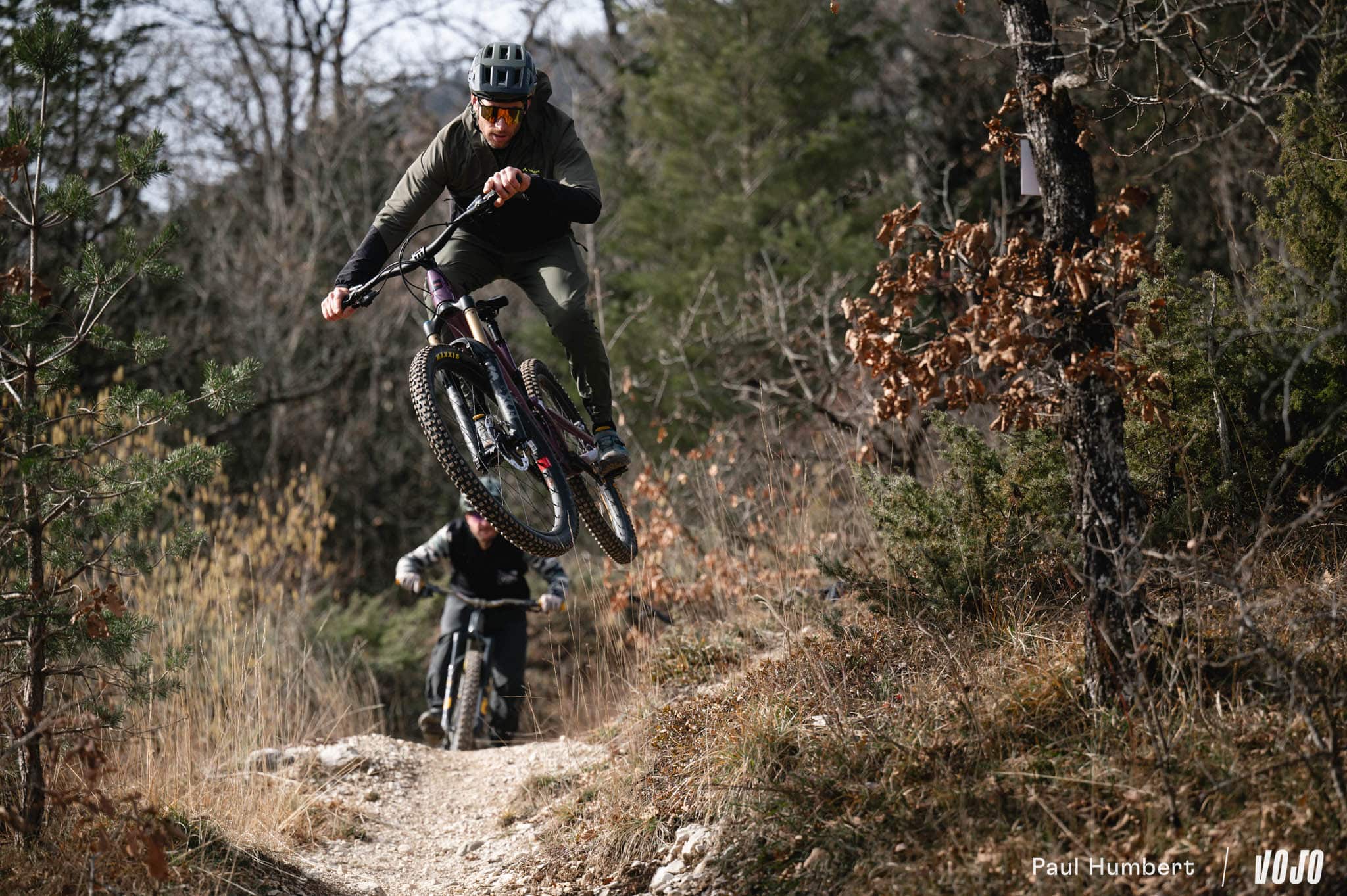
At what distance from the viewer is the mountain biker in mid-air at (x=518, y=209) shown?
183 inches

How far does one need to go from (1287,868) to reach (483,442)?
10.5 ft

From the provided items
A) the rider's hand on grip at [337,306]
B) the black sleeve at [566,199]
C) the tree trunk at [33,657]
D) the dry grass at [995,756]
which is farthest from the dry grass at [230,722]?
the black sleeve at [566,199]

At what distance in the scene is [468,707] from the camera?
741 cm

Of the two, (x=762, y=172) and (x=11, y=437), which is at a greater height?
(x=762, y=172)

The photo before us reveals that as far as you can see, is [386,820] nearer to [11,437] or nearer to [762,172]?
[11,437]

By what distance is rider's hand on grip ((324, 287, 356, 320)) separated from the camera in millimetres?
4633

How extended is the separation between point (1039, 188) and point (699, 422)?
25.7 ft

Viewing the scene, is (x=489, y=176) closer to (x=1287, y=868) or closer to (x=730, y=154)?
(x=1287, y=868)

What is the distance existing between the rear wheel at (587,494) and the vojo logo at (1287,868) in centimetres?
300

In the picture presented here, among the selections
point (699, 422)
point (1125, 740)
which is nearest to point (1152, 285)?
point (1125, 740)

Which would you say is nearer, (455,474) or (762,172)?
(455,474)

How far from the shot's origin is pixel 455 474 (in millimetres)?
4293
